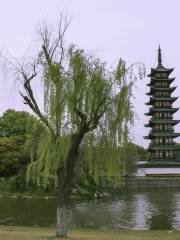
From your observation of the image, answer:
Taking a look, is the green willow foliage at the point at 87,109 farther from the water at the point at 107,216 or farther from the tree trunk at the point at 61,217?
the water at the point at 107,216

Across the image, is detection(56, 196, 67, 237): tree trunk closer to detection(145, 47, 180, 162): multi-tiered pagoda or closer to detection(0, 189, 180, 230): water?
detection(0, 189, 180, 230): water

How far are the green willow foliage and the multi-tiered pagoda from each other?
53.1 meters

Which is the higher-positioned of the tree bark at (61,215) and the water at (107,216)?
the tree bark at (61,215)

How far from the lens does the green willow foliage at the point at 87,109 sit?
43.4 ft

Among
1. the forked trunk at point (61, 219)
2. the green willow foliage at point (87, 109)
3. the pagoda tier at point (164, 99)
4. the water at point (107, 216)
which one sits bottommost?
the water at point (107, 216)

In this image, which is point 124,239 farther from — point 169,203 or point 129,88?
point 169,203

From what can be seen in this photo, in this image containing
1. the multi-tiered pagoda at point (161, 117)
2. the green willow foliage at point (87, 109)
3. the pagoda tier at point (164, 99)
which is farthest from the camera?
the pagoda tier at point (164, 99)

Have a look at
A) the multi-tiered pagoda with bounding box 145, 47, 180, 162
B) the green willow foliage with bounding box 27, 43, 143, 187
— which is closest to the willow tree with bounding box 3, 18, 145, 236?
the green willow foliage with bounding box 27, 43, 143, 187

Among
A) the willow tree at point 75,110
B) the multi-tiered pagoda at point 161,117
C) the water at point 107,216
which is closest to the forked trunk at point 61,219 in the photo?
the willow tree at point 75,110

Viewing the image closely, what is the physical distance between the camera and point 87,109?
13.3 m

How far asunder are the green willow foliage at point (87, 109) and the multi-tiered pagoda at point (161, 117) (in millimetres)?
53053

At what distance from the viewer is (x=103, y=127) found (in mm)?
13922

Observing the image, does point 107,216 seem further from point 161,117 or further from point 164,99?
point 164,99

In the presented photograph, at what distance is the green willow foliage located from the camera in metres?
13.2
